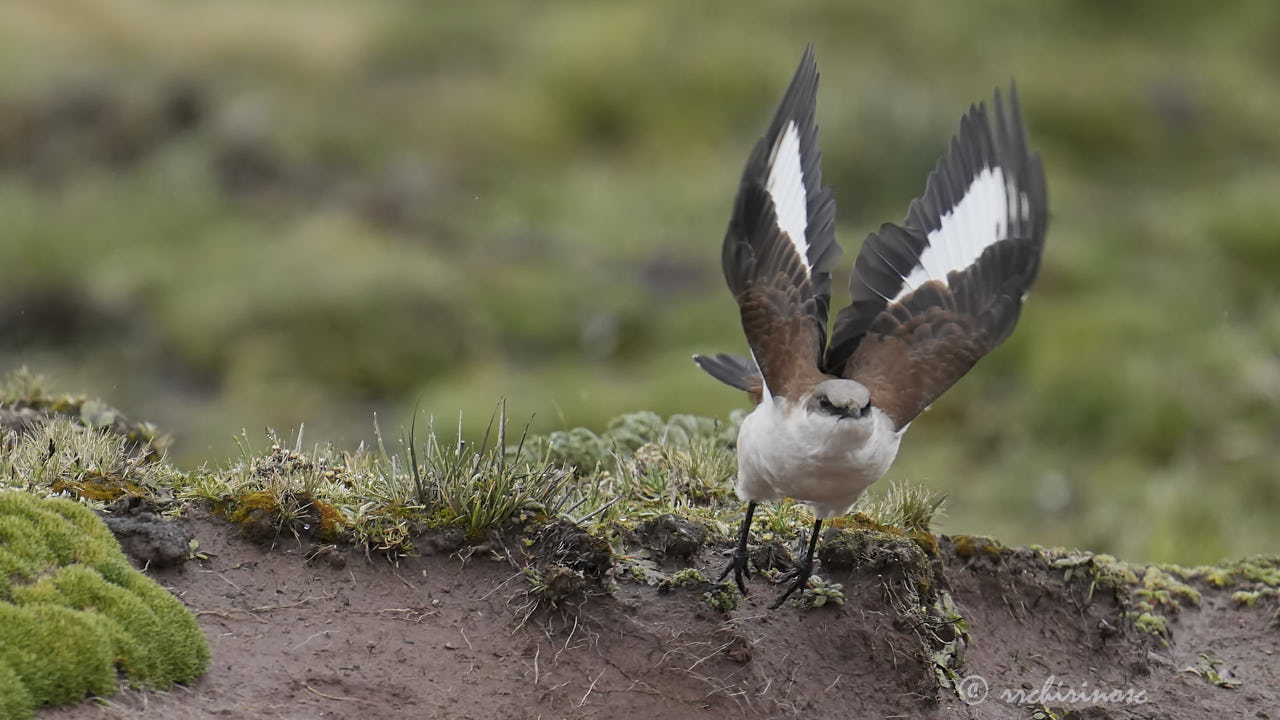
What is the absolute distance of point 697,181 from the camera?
63.4ft

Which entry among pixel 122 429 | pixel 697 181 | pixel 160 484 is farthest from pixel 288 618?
pixel 697 181

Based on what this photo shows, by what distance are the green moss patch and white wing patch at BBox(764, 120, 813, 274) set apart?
259 cm

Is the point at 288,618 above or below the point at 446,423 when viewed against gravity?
below

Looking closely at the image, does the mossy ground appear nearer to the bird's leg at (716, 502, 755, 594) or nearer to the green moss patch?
the bird's leg at (716, 502, 755, 594)

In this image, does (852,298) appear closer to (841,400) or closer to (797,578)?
(841,400)

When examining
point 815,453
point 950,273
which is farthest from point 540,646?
point 950,273

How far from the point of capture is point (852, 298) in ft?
16.9

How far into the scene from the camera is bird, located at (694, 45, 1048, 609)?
4801 millimetres

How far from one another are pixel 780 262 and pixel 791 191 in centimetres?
39

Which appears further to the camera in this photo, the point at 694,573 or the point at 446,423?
the point at 446,423

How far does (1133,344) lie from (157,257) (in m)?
11.4

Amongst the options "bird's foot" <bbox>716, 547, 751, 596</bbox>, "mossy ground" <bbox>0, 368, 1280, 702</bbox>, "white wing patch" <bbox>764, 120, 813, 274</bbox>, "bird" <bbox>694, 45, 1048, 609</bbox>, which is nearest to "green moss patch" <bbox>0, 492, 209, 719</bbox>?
"mossy ground" <bbox>0, 368, 1280, 702</bbox>

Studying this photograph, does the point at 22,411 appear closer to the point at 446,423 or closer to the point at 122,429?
the point at 122,429

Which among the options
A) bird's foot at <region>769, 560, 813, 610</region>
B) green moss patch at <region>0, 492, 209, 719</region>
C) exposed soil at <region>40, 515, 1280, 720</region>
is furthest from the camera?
bird's foot at <region>769, 560, 813, 610</region>
